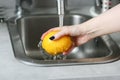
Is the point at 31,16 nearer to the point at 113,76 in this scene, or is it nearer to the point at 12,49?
the point at 12,49

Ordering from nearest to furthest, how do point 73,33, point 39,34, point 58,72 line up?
point 58,72, point 73,33, point 39,34

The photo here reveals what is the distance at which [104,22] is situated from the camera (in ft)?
3.41

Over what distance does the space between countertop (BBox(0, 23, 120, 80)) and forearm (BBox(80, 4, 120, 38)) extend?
0.38 feet

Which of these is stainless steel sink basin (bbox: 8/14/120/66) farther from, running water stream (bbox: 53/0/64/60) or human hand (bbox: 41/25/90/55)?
human hand (bbox: 41/25/90/55)

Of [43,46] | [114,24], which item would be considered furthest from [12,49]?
[114,24]

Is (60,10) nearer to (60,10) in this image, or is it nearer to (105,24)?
(60,10)

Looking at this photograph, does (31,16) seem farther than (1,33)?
Yes

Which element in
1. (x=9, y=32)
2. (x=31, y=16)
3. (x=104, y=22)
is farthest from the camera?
(x=31, y=16)

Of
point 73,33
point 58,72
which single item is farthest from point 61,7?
point 58,72

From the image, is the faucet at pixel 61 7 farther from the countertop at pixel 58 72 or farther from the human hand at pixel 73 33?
the countertop at pixel 58 72

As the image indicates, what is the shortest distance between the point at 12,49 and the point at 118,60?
37cm

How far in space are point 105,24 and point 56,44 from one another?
0.58 ft

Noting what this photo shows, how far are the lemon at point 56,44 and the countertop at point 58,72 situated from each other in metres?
0.09

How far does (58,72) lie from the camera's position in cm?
94
